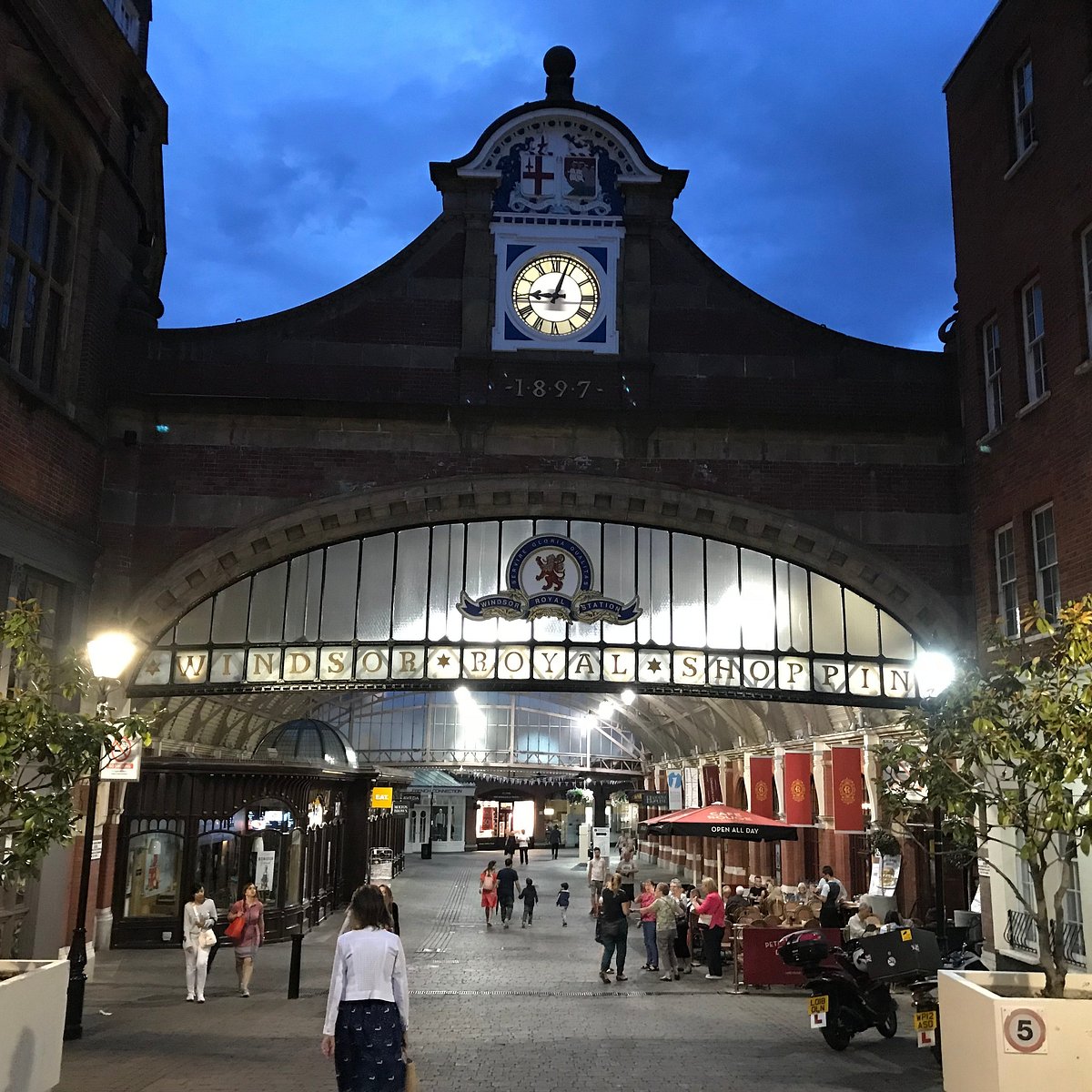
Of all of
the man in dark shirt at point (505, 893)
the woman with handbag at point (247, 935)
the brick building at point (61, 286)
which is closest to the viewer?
the brick building at point (61, 286)

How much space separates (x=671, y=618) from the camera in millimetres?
18312

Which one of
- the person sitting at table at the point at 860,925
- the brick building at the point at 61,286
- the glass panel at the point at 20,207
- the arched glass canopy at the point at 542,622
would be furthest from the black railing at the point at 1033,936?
the glass panel at the point at 20,207

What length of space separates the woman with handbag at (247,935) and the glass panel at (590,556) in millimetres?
6460

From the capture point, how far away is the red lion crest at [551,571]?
721 inches

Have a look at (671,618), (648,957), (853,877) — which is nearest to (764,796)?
(853,877)

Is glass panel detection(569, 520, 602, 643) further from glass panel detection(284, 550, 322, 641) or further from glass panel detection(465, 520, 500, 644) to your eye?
glass panel detection(284, 550, 322, 641)

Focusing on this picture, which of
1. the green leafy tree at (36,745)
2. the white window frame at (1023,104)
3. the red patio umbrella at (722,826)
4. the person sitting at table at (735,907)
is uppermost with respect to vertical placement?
the white window frame at (1023,104)

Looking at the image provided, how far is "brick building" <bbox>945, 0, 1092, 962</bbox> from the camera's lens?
14391 millimetres

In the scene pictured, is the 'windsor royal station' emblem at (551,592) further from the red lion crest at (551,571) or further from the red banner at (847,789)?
the red banner at (847,789)

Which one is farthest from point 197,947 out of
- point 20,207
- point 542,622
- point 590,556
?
point 20,207

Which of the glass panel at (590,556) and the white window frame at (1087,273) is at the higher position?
the white window frame at (1087,273)

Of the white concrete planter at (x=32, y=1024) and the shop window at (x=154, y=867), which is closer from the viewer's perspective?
the white concrete planter at (x=32, y=1024)

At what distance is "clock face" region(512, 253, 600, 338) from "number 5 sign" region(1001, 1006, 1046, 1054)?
12877 mm

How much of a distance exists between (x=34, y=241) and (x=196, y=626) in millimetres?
6325
